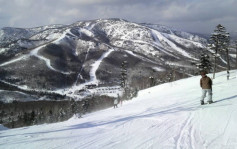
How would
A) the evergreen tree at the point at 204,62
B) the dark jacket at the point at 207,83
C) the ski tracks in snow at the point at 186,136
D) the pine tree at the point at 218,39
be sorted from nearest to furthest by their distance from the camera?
the ski tracks in snow at the point at 186,136 → the dark jacket at the point at 207,83 → the pine tree at the point at 218,39 → the evergreen tree at the point at 204,62

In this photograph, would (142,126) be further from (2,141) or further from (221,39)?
(221,39)

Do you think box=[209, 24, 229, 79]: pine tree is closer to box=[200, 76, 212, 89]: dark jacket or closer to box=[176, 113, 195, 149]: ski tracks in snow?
box=[200, 76, 212, 89]: dark jacket

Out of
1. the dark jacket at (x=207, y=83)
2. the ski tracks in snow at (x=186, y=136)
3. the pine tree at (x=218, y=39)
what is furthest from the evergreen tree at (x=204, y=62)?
the ski tracks in snow at (x=186, y=136)

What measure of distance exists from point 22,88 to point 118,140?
200m

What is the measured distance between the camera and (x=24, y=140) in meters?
9.02

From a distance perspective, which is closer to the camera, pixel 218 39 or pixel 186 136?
pixel 186 136

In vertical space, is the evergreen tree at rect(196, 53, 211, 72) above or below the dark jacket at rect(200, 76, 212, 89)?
above

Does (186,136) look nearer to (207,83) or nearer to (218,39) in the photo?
(207,83)

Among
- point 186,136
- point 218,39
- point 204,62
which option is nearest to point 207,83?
point 186,136

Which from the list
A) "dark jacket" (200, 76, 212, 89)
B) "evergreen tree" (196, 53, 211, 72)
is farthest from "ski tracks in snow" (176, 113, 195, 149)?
"evergreen tree" (196, 53, 211, 72)

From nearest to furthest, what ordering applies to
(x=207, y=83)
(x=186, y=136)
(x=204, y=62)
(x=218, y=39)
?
(x=186, y=136) → (x=207, y=83) → (x=218, y=39) → (x=204, y=62)

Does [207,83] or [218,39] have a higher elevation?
[218,39]

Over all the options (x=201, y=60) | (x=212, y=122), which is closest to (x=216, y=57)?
(x=201, y=60)

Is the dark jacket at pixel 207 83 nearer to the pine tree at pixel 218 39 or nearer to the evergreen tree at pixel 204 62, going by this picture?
the pine tree at pixel 218 39
